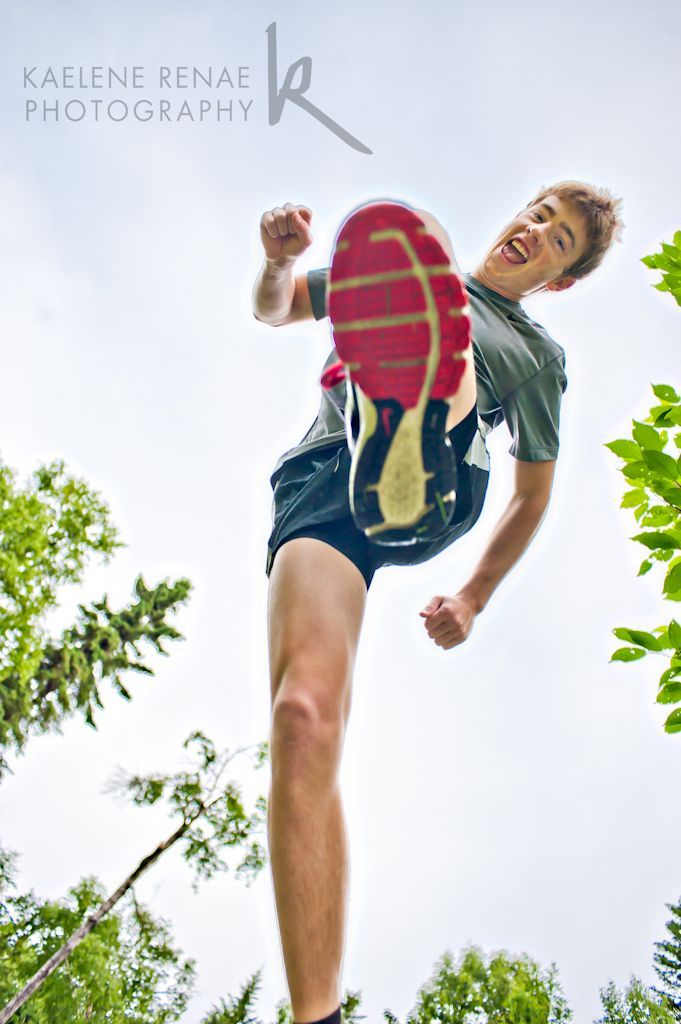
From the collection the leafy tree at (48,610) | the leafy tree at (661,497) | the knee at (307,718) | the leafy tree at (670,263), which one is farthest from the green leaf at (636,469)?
the leafy tree at (48,610)

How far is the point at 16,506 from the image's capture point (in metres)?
9.71

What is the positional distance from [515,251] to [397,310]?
770 mm

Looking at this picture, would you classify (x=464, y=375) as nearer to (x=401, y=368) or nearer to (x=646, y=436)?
(x=401, y=368)

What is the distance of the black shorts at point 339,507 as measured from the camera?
170cm

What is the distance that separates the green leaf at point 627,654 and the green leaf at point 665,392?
0.64 m

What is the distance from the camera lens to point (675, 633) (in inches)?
63.4

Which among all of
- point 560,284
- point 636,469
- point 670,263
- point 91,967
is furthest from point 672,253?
point 91,967

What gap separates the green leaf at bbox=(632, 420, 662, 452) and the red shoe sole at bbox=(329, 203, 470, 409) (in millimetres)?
479

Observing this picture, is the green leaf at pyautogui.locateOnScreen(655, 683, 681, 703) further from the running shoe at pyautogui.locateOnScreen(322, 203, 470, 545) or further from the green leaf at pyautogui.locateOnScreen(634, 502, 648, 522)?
the running shoe at pyautogui.locateOnScreen(322, 203, 470, 545)

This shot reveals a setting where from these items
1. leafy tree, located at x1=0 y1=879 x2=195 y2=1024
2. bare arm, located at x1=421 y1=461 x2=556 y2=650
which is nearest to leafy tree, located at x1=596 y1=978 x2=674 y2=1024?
leafy tree, located at x1=0 y1=879 x2=195 y2=1024

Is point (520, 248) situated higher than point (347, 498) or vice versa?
point (520, 248)

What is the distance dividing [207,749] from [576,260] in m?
10.5

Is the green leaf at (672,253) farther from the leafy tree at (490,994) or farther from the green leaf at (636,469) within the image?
the leafy tree at (490,994)

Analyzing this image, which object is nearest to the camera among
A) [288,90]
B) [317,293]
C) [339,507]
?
[339,507]
